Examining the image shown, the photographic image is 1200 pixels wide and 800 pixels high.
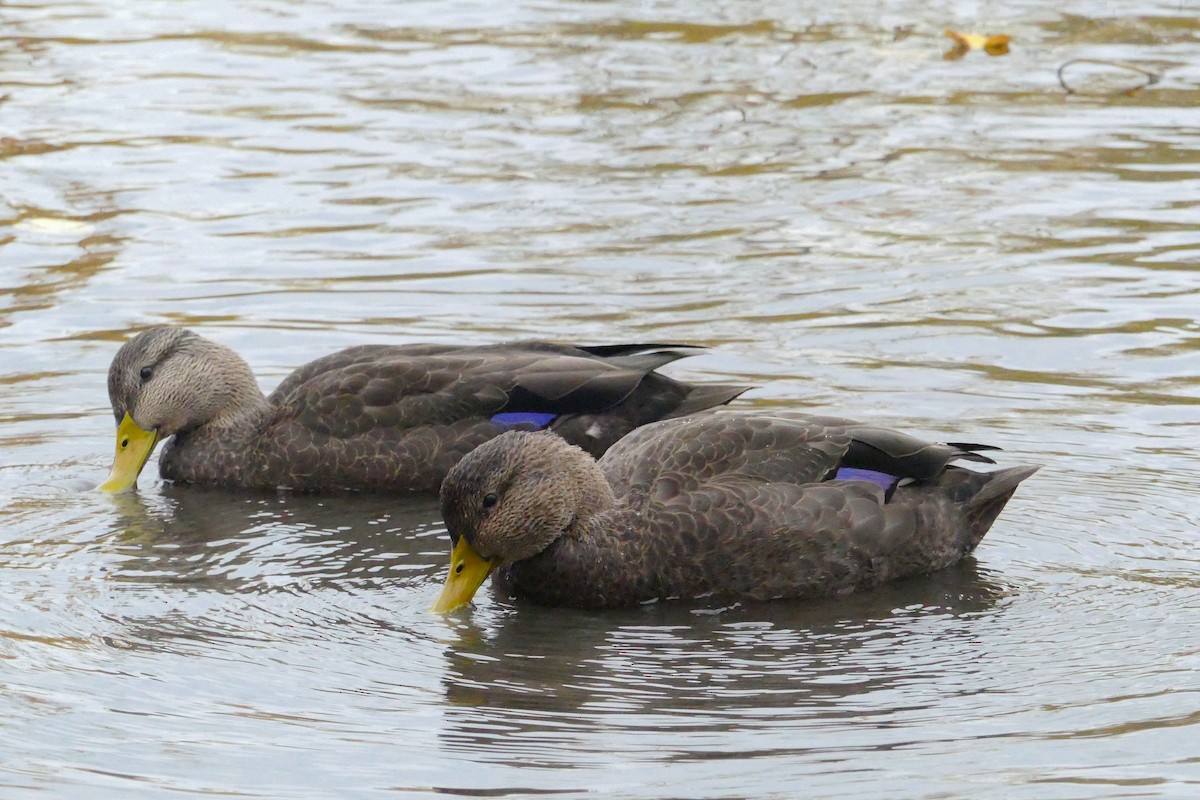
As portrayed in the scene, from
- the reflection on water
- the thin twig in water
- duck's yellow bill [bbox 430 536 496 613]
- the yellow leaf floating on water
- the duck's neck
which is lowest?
the reflection on water

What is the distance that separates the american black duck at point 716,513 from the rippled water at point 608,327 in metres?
0.14

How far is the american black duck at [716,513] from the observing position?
7520 millimetres

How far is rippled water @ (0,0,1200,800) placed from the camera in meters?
6.21

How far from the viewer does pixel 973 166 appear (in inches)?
542

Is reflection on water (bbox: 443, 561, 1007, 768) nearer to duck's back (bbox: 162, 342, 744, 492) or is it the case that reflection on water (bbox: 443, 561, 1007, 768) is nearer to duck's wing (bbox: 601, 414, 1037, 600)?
duck's wing (bbox: 601, 414, 1037, 600)

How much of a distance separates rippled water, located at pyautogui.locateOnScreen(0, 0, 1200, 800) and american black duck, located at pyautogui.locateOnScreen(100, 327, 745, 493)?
0.21 m

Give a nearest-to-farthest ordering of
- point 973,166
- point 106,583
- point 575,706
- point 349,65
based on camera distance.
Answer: point 575,706 < point 106,583 < point 973,166 < point 349,65

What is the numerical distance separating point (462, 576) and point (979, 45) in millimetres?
10512

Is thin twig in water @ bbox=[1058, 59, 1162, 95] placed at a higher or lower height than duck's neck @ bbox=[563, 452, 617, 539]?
higher

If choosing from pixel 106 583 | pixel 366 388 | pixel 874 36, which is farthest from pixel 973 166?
pixel 106 583

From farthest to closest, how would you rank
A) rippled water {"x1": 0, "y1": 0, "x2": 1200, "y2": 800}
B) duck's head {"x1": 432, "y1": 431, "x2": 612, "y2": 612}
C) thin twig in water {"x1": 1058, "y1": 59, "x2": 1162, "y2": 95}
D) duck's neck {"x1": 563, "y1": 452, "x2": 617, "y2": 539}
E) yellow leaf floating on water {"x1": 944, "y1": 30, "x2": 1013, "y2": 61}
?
Result: yellow leaf floating on water {"x1": 944, "y1": 30, "x2": 1013, "y2": 61}, thin twig in water {"x1": 1058, "y1": 59, "x2": 1162, "y2": 95}, duck's neck {"x1": 563, "y1": 452, "x2": 617, "y2": 539}, duck's head {"x1": 432, "y1": 431, "x2": 612, "y2": 612}, rippled water {"x1": 0, "y1": 0, "x2": 1200, "y2": 800}

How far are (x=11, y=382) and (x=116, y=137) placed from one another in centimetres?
502

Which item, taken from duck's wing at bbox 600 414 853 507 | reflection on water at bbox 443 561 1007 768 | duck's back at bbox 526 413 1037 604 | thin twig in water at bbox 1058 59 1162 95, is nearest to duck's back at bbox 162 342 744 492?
duck's back at bbox 526 413 1037 604

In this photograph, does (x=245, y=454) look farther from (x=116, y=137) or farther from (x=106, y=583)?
(x=116, y=137)
